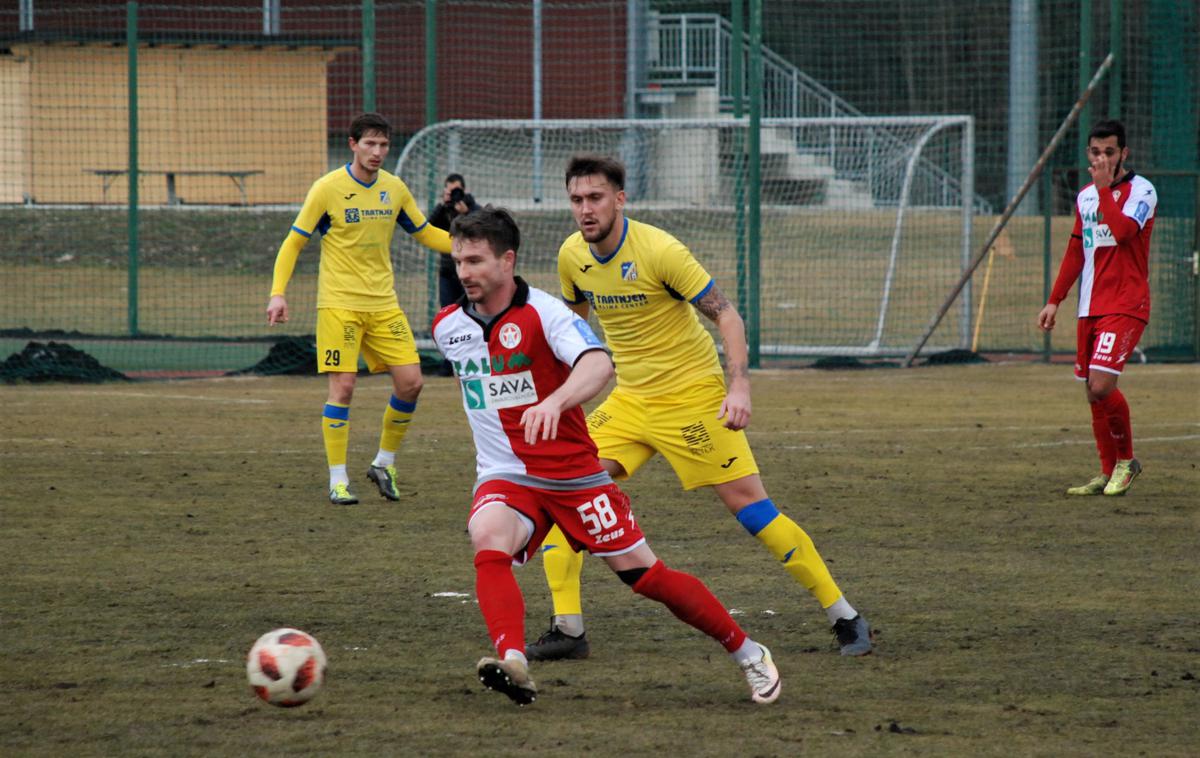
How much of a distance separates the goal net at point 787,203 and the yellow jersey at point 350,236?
9.34 metres

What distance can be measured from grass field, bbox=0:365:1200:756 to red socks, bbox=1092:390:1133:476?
13.1 inches

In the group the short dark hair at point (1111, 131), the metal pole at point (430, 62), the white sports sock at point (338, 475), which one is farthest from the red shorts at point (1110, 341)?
the metal pole at point (430, 62)

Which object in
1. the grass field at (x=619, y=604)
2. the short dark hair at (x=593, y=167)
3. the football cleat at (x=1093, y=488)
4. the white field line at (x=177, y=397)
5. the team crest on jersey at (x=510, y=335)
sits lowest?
the grass field at (x=619, y=604)

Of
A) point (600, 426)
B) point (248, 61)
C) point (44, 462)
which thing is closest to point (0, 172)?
point (248, 61)

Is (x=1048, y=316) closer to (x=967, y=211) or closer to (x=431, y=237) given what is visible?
(x=431, y=237)

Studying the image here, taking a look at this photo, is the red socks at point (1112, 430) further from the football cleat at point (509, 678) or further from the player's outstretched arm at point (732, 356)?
the football cleat at point (509, 678)

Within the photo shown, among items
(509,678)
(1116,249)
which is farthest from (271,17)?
(509,678)

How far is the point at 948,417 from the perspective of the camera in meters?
13.9

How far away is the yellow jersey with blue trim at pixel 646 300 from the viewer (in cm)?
642

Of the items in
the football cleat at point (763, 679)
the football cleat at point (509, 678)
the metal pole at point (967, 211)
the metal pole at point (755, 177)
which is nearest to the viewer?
the football cleat at point (509, 678)

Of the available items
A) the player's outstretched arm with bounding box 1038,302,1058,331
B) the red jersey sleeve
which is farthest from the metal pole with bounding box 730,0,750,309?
the player's outstretched arm with bounding box 1038,302,1058,331

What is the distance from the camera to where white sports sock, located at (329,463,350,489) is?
32.5ft

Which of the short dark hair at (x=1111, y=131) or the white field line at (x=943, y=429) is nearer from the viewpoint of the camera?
the short dark hair at (x=1111, y=131)

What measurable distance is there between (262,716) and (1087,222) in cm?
686
